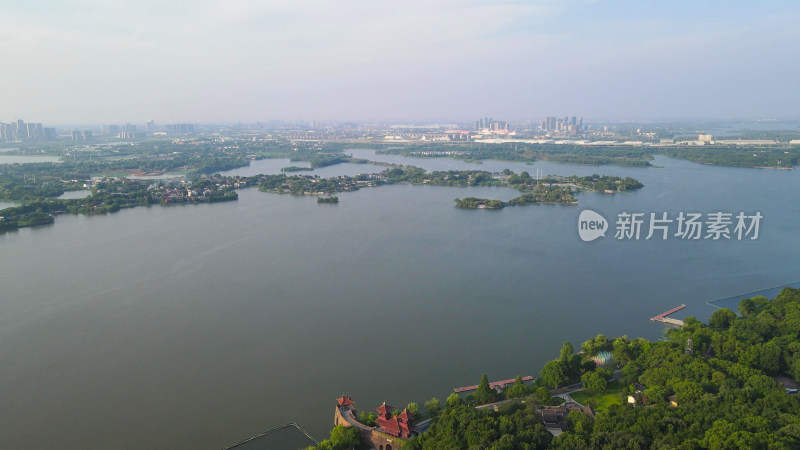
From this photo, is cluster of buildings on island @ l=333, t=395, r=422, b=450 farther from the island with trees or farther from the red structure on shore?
the island with trees

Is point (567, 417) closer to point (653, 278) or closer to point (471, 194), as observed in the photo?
point (653, 278)

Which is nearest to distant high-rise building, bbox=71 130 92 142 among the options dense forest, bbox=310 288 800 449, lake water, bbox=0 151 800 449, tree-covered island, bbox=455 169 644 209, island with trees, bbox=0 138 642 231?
island with trees, bbox=0 138 642 231

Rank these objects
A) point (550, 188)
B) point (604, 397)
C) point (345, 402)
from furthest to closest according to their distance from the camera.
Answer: point (550, 188)
point (604, 397)
point (345, 402)

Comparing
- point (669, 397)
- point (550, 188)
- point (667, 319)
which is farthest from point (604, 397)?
point (550, 188)

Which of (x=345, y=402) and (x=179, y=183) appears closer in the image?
(x=345, y=402)

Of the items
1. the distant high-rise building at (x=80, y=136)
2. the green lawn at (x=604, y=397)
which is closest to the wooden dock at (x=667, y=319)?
the green lawn at (x=604, y=397)

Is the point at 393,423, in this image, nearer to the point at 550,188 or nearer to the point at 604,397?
the point at 604,397
